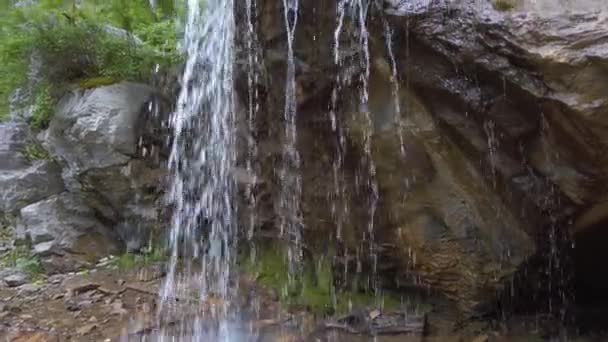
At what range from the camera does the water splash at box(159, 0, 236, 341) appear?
4.47m

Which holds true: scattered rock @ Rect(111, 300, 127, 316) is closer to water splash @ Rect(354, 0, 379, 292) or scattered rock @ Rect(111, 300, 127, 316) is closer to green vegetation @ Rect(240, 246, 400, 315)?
green vegetation @ Rect(240, 246, 400, 315)

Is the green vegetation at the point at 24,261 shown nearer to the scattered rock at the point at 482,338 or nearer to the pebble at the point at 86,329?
the pebble at the point at 86,329

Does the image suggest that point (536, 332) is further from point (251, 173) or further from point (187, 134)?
point (187, 134)

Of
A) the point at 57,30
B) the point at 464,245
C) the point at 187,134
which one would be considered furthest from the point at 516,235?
the point at 57,30

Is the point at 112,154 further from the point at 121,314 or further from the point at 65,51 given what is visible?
the point at 121,314

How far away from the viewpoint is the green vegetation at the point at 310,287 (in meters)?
4.03

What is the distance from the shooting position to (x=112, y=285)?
4.66 meters

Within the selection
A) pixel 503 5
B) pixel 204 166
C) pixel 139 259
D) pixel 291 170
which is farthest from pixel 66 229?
pixel 503 5

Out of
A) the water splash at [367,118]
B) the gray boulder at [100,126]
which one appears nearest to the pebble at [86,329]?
the gray boulder at [100,126]

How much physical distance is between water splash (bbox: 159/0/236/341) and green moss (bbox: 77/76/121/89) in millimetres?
630

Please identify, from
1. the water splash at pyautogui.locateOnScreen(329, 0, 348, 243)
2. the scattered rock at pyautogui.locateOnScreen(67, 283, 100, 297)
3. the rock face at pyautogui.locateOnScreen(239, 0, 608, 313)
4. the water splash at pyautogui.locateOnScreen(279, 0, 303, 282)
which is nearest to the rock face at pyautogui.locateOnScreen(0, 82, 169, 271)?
the scattered rock at pyautogui.locateOnScreen(67, 283, 100, 297)

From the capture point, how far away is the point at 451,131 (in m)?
3.37

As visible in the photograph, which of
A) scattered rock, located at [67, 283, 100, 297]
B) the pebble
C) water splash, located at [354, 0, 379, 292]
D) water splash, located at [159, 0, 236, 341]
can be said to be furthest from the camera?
scattered rock, located at [67, 283, 100, 297]

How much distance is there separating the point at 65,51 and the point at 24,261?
1.96 m
